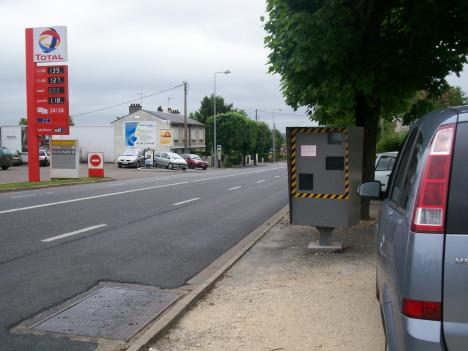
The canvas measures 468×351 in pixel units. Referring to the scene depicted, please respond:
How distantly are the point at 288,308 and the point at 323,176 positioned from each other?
3.06m

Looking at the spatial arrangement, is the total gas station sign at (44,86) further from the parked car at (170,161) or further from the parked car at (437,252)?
the parked car at (437,252)

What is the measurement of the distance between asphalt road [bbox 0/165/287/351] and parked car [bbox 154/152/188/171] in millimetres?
33917

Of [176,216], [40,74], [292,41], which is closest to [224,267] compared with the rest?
[292,41]

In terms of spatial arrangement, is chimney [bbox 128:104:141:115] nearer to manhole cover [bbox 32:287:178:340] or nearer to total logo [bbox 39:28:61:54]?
total logo [bbox 39:28:61:54]

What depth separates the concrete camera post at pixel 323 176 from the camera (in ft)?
26.5

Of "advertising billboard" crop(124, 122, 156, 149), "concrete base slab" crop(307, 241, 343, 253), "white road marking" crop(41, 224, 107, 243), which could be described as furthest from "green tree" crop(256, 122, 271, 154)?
"concrete base slab" crop(307, 241, 343, 253)

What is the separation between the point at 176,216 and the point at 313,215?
5714mm

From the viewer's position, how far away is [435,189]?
252 cm

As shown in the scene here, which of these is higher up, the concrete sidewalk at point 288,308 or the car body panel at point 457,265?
the car body panel at point 457,265

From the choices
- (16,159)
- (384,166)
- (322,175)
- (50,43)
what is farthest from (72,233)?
(16,159)

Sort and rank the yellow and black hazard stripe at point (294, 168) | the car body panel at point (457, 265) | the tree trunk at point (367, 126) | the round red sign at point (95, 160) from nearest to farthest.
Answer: the car body panel at point (457, 265)
the yellow and black hazard stripe at point (294, 168)
the tree trunk at point (367, 126)
the round red sign at point (95, 160)

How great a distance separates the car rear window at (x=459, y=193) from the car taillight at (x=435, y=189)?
23mm

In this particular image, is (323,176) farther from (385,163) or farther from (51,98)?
(51,98)

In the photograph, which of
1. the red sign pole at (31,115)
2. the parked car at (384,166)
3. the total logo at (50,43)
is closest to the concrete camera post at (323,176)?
the parked car at (384,166)
